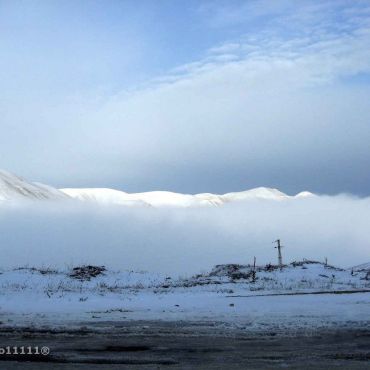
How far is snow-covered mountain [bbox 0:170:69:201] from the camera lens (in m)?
154

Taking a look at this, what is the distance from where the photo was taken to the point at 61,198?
191625mm

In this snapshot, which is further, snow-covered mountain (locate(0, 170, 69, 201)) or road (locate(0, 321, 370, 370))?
snow-covered mountain (locate(0, 170, 69, 201))

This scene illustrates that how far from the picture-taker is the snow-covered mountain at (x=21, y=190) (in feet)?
507

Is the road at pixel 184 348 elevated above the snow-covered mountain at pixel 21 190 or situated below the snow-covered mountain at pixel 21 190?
below

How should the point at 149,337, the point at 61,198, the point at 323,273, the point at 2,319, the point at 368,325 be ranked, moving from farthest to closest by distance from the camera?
the point at 61,198 → the point at 323,273 → the point at 2,319 → the point at 368,325 → the point at 149,337

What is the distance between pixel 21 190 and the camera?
16350 centimetres

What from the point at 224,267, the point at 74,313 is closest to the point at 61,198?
the point at 224,267

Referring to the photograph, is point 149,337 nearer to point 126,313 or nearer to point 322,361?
point 322,361

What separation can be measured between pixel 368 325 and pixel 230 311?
150 inches

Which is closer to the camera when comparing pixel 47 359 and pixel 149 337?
pixel 47 359

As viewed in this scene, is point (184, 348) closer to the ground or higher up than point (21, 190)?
closer to the ground

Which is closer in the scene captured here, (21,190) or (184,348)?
(184,348)

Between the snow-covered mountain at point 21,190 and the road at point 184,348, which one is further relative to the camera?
the snow-covered mountain at point 21,190

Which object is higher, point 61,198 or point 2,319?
point 61,198
